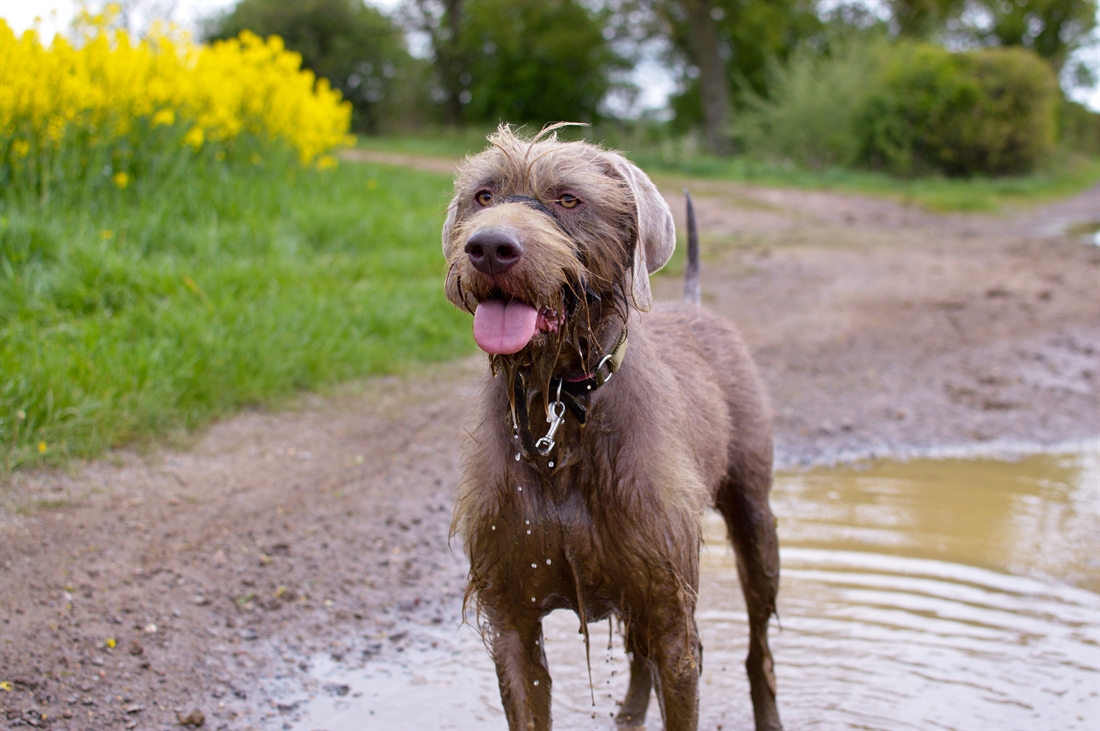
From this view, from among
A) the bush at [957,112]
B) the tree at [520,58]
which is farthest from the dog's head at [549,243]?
the tree at [520,58]

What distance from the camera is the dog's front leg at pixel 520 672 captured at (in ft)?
9.84

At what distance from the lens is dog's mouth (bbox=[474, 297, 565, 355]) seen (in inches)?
102

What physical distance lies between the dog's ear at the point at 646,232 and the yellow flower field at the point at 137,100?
255 inches

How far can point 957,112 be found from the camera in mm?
21500

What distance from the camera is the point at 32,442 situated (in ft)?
17.2

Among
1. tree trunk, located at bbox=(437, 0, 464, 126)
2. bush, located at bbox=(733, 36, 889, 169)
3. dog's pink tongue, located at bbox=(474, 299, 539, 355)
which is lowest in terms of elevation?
dog's pink tongue, located at bbox=(474, 299, 539, 355)

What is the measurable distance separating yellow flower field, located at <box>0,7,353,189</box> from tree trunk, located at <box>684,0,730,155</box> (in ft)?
54.7

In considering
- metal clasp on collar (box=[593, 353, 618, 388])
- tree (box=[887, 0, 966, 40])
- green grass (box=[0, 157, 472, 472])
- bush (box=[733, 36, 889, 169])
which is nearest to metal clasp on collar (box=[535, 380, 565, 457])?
metal clasp on collar (box=[593, 353, 618, 388])

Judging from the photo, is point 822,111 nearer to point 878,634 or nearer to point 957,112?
point 957,112

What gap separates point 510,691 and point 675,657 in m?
0.50

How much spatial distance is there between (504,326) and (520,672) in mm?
1090

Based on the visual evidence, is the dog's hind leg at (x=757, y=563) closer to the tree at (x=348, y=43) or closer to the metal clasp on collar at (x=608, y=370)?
the metal clasp on collar at (x=608, y=370)

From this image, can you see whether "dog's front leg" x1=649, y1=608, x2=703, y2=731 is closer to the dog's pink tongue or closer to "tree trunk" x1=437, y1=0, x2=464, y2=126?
the dog's pink tongue

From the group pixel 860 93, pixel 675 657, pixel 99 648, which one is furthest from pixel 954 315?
pixel 860 93
